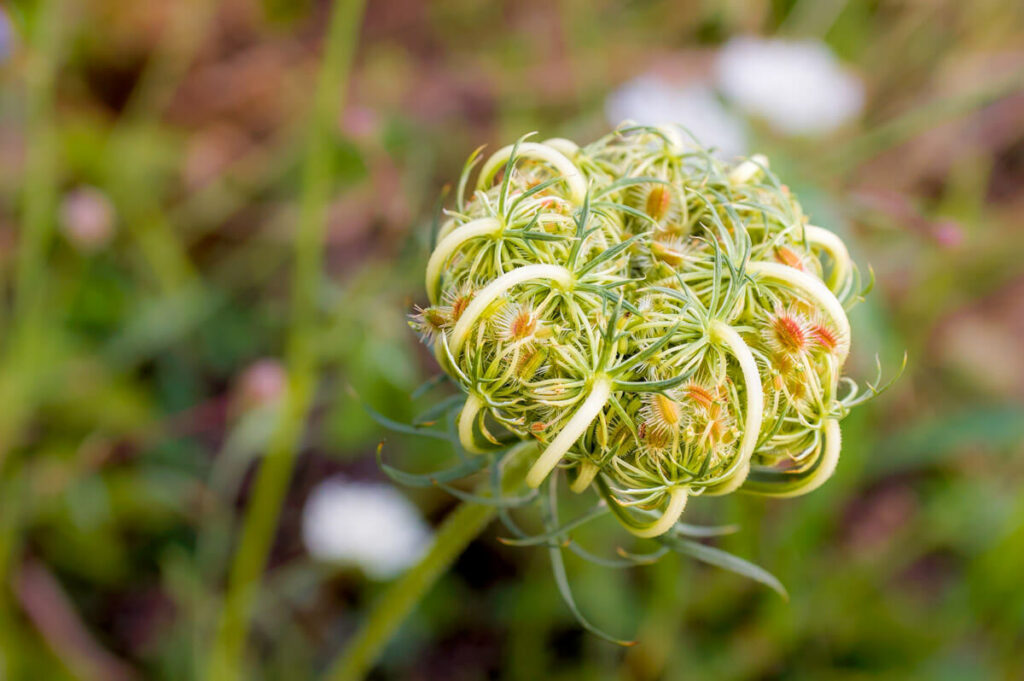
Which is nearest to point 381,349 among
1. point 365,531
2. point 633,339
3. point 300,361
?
point 300,361

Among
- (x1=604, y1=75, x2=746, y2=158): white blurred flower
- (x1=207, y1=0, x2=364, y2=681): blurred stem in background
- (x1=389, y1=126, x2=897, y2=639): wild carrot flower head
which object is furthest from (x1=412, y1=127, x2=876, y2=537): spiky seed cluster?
(x1=604, y1=75, x2=746, y2=158): white blurred flower

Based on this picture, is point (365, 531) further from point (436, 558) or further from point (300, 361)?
point (436, 558)

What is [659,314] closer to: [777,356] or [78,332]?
[777,356]

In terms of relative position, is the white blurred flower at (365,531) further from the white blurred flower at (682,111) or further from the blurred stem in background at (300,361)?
the white blurred flower at (682,111)

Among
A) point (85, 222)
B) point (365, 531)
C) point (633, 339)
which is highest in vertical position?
point (633, 339)

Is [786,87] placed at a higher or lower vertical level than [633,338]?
higher

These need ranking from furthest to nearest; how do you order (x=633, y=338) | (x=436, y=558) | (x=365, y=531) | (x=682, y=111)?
1. (x=682, y=111)
2. (x=365, y=531)
3. (x=436, y=558)
4. (x=633, y=338)

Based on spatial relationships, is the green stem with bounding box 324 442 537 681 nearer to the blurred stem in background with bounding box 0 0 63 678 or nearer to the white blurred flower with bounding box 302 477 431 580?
the white blurred flower with bounding box 302 477 431 580
